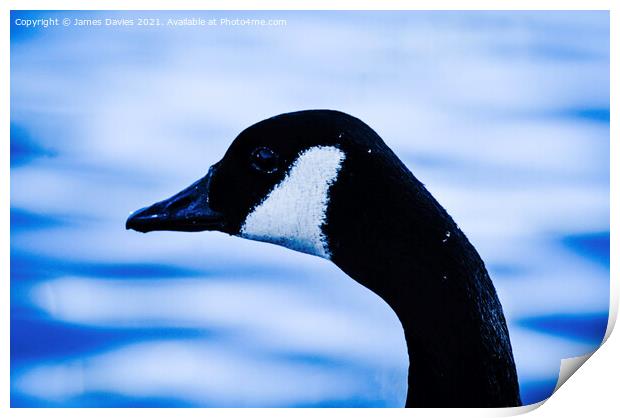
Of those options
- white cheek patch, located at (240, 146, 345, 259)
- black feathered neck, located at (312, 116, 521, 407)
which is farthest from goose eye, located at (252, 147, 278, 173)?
black feathered neck, located at (312, 116, 521, 407)

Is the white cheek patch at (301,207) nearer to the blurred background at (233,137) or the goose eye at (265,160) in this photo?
the goose eye at (265,160)

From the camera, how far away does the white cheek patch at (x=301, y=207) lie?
203cm

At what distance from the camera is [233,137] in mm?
2246

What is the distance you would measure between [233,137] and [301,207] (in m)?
0.30

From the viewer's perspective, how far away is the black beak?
2.11 meters

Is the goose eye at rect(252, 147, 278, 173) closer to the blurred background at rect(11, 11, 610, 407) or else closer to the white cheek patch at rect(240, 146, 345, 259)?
the white cheek patch at rect(240, 146, 345, 259)

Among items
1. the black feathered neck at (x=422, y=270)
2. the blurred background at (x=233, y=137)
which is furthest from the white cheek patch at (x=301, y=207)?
the blurred background at (x=233, y=137)

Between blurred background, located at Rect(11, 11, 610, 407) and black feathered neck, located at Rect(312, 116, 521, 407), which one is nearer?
black feathered neck, located at Rect(312, 116, 521, 407)

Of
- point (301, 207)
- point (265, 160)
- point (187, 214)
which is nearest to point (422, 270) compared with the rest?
point (301, 207)

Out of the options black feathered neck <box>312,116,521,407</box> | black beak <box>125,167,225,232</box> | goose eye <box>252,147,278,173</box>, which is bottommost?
black feathered neck <box>312,116,521,407</box>

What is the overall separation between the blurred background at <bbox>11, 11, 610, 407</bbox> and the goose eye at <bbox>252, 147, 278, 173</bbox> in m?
0.20

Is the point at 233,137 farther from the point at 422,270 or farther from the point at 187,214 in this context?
the point at 422,270
